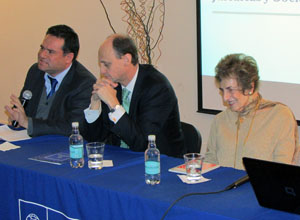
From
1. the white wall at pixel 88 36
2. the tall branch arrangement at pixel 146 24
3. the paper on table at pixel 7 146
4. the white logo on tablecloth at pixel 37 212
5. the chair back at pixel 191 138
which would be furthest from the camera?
the tall branch arrangement at pixel 146 24

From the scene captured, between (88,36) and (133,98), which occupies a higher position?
(88,36)

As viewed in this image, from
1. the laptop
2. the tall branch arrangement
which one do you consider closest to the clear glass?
the laptop

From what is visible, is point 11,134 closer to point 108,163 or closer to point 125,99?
point 125,99

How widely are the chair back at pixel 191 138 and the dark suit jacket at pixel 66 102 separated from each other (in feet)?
2.35

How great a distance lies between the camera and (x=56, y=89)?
3.65 metres

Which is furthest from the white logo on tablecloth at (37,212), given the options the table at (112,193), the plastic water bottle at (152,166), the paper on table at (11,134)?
the paper on table at (11,134)

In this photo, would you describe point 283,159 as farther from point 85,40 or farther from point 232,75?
point 85,40

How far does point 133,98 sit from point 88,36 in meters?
2.45

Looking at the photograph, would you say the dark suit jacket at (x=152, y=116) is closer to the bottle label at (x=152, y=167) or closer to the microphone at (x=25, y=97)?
the microphone at (x=25, y=97)

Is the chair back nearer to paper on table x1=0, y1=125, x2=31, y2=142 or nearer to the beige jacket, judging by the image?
the beige jacket

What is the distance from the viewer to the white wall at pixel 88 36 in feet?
14.8

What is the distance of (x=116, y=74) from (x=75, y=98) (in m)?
0.51

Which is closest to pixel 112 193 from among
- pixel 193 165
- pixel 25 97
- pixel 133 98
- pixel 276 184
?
pixel 193 165

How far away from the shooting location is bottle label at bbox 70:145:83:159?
2529mm
